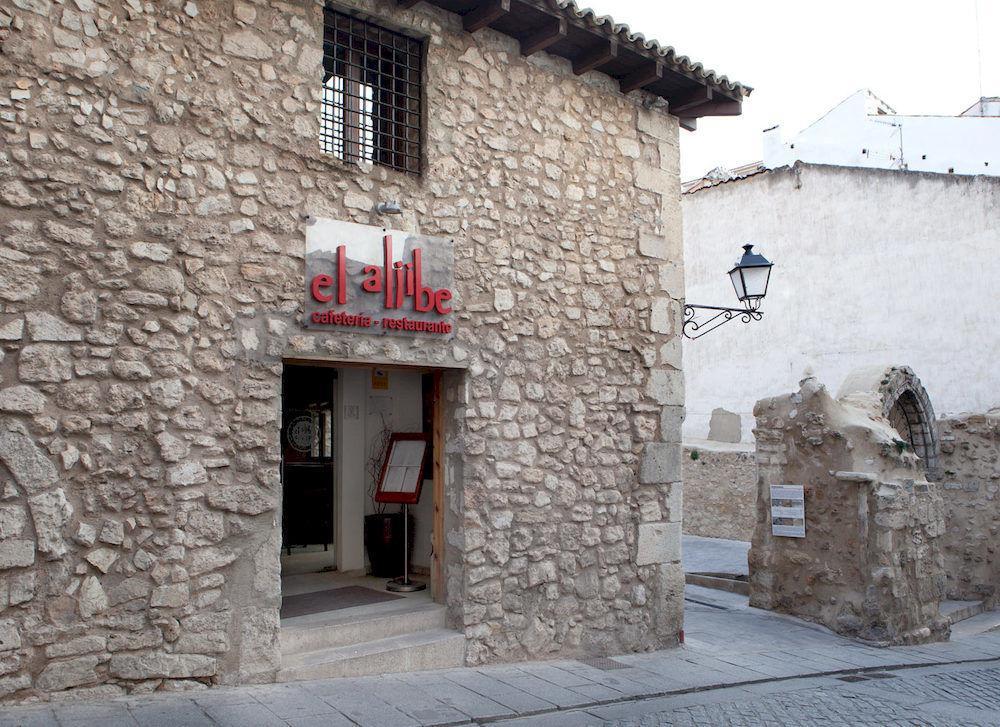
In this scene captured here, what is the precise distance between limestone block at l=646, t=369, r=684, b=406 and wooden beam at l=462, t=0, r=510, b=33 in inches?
124

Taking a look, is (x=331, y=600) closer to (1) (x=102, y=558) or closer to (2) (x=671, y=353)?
(1) (x=102, y=558)

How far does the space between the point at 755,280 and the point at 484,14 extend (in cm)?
366

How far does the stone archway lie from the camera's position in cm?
998

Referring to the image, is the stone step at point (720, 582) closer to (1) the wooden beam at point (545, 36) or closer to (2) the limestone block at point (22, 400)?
(1) the wooden beam at point (545, 36)

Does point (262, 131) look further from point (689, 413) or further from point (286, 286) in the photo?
point (689, 413)

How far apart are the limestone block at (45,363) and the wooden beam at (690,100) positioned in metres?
5.50

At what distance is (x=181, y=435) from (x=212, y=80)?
85.6 inches

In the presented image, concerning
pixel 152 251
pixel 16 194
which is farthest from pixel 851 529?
pixel 16 194

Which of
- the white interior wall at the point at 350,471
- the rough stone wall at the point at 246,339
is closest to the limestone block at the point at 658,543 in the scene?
the rough stone wall at the point at 246,339

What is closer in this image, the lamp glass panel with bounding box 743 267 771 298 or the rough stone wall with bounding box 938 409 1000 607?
the lamp glass panel with bounding box 743 267 771 298

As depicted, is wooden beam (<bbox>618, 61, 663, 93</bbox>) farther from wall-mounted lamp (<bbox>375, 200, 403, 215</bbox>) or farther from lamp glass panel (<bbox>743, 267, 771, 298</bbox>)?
wall-mounted lamp (<bbox>375, 200, 403, 215</bbox>)

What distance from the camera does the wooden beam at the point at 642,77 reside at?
6957 mm

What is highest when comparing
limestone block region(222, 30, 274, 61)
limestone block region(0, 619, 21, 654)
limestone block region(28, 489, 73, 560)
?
limestone block region(222, 30, 274, 61)

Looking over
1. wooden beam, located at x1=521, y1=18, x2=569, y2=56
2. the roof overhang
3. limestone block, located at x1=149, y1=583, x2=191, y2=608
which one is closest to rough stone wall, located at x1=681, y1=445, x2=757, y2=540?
the roof overhang
